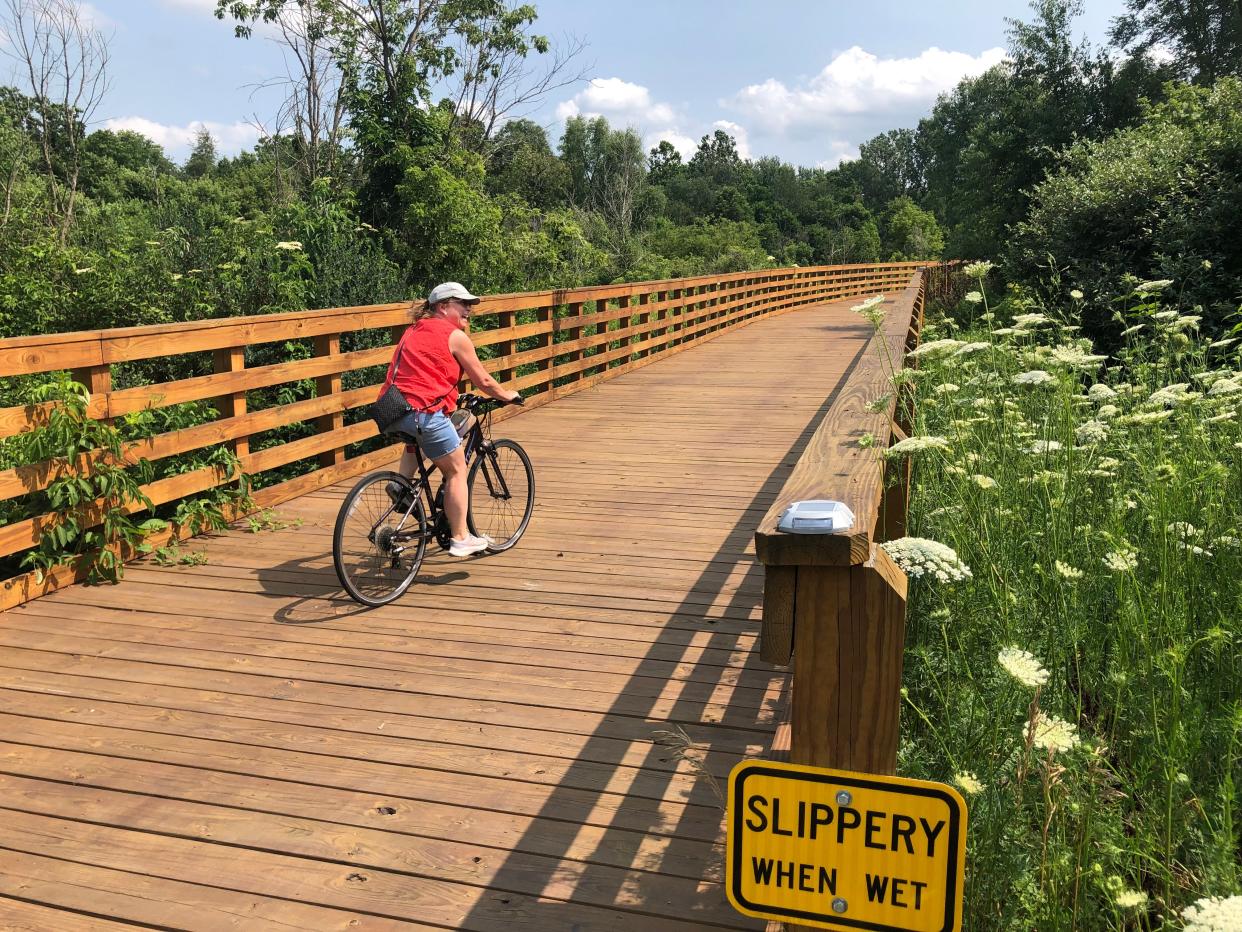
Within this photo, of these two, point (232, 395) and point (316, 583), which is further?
point (232, 395)

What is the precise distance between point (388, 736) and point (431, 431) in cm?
202

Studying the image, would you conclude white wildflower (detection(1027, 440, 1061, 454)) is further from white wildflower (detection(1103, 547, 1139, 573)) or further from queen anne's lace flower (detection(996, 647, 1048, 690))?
queen anne's lace flower (detection(996, 647, 1048, 690))

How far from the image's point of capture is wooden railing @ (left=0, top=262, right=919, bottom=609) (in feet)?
16.8

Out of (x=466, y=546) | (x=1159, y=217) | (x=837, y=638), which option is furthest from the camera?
(x=1159, y=217)

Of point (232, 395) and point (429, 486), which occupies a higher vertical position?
point (232, 395)

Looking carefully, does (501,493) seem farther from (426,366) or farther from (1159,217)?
(1159,217)

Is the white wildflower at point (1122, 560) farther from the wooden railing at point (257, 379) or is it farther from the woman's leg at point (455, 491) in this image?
the wooden railing at point (257, 379)

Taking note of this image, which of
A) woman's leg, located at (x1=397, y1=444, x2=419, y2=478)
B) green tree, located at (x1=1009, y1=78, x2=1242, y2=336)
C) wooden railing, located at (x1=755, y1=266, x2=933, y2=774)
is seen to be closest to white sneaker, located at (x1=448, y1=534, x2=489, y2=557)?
woman's leg, located at (x1=397, y1=444, x2=419, y2=478)

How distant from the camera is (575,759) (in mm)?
3568

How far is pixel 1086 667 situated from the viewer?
11.5 ft

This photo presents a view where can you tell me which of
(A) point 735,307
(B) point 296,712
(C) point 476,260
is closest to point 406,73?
(C) point 476,260

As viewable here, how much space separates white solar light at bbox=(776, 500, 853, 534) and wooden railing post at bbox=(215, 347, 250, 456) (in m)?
5.50

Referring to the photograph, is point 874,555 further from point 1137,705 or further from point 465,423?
point 465,423

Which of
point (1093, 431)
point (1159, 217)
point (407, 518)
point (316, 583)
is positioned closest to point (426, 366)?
point (407, 518)
